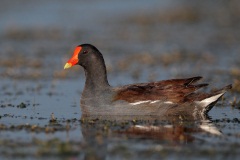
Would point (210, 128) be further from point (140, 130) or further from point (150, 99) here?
point (150, 99)

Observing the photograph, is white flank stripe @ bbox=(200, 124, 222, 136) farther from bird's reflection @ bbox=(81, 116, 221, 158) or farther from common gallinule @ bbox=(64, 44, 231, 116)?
common gallinule @ bbox=(64, 44, 231, 116)

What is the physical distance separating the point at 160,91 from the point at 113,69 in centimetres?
623

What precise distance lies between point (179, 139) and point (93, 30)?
17012 mm

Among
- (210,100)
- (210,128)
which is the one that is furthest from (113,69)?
(210,128)

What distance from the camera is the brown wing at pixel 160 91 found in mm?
11547

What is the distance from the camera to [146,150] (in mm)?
8820

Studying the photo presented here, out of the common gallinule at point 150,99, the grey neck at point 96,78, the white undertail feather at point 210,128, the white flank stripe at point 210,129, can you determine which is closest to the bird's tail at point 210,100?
the common gallinule at point 150,99

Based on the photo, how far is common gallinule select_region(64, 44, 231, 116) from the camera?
1154cm

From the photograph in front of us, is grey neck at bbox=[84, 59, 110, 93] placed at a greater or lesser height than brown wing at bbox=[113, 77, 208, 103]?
greater

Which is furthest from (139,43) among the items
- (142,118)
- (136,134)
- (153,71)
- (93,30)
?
(136,134)

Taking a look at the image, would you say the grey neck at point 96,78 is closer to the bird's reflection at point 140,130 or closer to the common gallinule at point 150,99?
the common gallinule at point 150,99

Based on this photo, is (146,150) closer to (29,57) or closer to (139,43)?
(29,57)

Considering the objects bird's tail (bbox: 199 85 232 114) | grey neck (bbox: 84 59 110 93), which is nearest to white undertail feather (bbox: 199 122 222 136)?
bird's tail (bbox: 199 85 232 114)

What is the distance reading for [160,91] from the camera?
1169 cm
